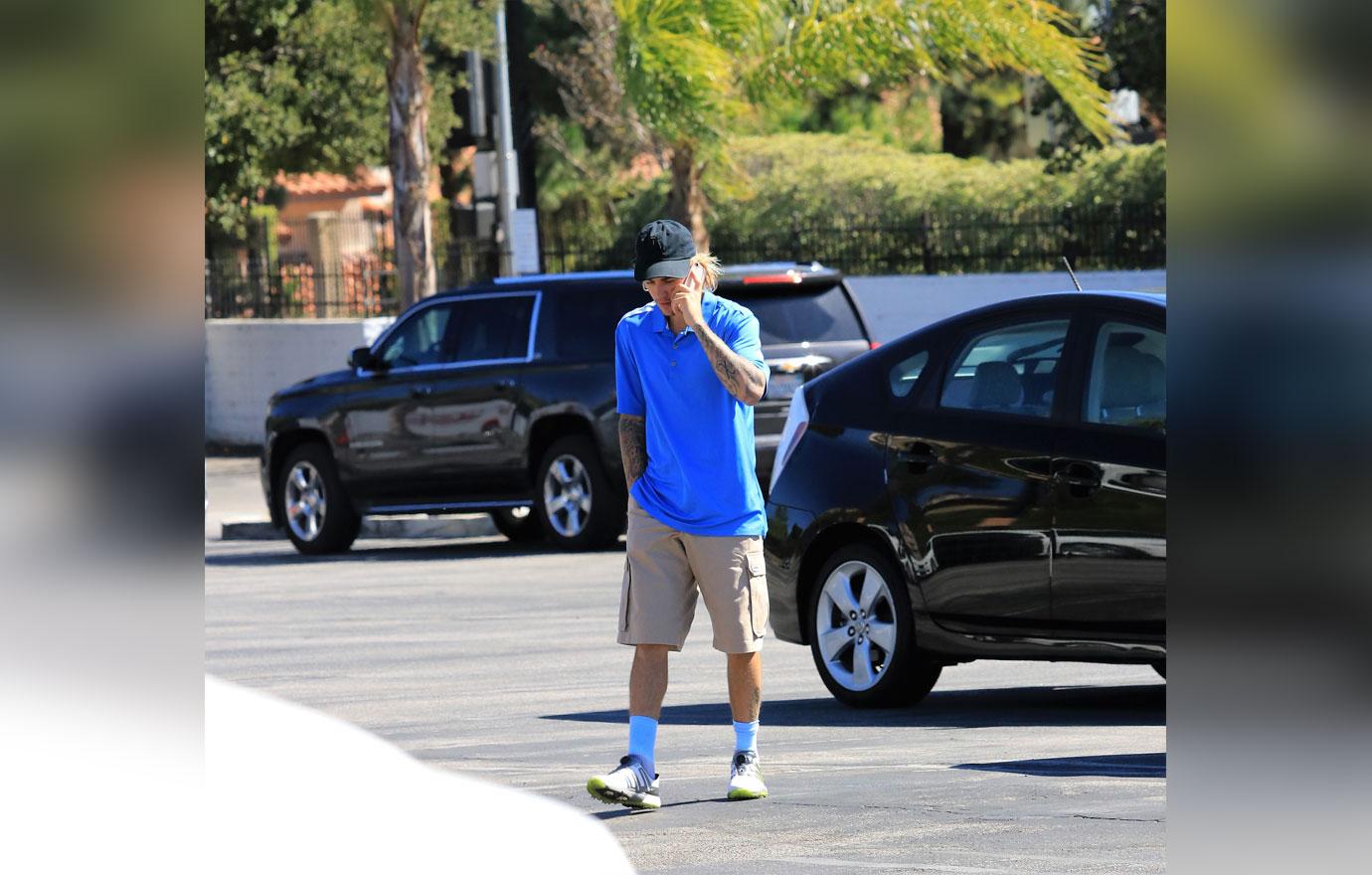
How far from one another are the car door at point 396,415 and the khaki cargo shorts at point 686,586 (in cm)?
981

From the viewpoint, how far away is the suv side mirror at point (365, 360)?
17000 mm

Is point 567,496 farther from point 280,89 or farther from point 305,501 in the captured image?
point 280,89

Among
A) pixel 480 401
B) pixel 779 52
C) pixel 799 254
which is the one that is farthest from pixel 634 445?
pixel 799 254

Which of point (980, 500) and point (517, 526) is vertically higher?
point (980, 500)

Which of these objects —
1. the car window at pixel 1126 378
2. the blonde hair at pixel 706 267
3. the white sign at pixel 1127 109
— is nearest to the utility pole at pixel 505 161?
the white sign at pixel 1127 109

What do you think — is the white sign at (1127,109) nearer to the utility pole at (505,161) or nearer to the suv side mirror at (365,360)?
the utility pole at (505,161)

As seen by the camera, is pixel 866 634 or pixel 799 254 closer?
pixel 866 634

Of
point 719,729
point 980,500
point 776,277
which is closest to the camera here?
point 980,500

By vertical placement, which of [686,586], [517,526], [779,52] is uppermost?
[779,52]

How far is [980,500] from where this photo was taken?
28.9 feet

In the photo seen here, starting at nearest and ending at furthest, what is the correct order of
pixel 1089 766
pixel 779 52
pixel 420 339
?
pixel 1089 766 < pixel 420 339 < pixel 779 52

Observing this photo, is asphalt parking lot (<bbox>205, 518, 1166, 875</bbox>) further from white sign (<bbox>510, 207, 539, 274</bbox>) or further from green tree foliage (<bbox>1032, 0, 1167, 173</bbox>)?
green tree foliage (<bbox>1032, 0, 1167, 173</bbox>)

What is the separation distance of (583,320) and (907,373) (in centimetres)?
730
